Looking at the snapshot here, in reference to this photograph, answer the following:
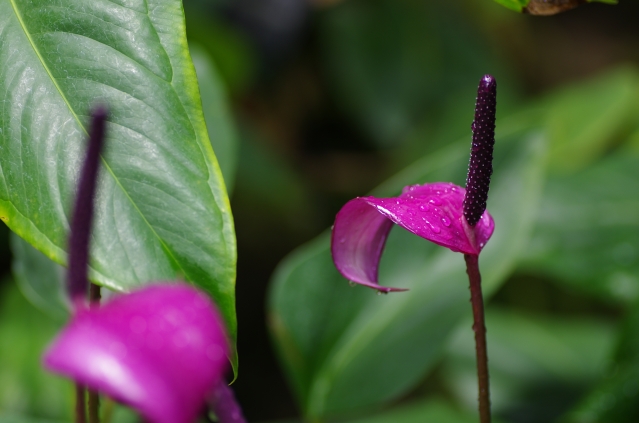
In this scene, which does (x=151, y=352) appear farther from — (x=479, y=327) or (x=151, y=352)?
(x=479, y=327)

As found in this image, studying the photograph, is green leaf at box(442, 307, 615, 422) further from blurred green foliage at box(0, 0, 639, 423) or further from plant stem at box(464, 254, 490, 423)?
plant stem at box(464, 254, 490, 423)

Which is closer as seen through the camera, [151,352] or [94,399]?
[151,352]

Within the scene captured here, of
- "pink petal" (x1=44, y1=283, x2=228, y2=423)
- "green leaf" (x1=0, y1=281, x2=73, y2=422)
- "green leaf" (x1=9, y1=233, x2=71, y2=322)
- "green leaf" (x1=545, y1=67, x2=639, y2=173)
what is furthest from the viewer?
"green leaf" (x1=545, y1=67, x2=639, y2=173)

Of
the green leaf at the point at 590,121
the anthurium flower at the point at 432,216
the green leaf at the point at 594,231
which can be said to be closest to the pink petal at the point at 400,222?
the anthurium flower at the point at 432,216

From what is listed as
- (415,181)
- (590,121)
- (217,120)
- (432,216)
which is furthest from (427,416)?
(590,121)

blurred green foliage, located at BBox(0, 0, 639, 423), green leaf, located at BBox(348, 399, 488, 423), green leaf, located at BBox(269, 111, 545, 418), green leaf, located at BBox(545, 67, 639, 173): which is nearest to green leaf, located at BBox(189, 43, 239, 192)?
blurred green foliage, located at BBox(0, 0, 639, 423)

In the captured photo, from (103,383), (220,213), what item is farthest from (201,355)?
(220,213)
